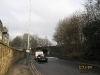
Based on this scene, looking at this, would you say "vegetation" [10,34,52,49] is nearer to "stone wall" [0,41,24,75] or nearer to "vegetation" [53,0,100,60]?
"vegetation" [53,0,100,60]

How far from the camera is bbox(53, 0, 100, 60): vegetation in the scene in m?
34.5

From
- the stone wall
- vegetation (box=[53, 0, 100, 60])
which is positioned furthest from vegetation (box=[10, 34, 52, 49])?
the stone wall

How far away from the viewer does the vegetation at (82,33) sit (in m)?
34.5

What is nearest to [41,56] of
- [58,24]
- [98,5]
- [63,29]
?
[98,5]

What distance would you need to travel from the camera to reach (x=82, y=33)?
4522 centimetres

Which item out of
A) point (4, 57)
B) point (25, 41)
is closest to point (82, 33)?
point (4, 57)

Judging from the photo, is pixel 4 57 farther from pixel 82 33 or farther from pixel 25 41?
pixel 25 41

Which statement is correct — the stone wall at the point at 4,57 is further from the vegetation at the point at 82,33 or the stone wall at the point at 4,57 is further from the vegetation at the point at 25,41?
the vegetation at the point at 25,41

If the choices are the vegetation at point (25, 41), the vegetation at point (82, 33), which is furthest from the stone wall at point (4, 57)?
the vegetation at point (25, 41)

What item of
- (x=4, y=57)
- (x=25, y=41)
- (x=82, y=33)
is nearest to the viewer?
(x=4, y=57)

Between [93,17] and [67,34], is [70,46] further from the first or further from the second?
[93,17]

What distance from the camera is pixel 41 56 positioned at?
4281 cm

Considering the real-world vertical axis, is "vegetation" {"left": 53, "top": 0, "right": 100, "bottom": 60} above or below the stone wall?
above

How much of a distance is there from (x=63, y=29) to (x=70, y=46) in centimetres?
666
